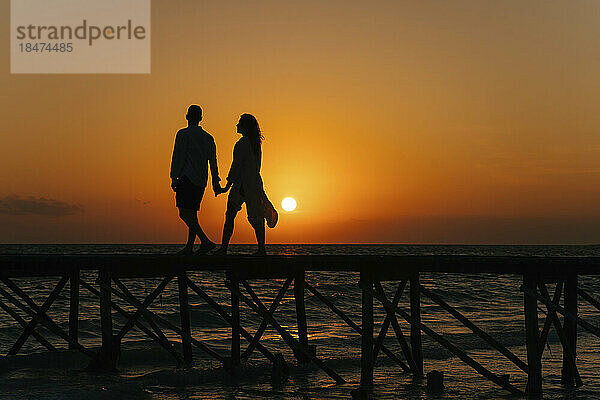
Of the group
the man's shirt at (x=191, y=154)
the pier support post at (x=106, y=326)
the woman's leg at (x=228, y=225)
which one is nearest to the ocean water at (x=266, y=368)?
the pier support post at (x=106, y=326)

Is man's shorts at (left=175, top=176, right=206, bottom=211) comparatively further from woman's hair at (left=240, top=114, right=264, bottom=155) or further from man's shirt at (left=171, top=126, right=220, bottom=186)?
woman's hair at (left=240, top=114, right=264, bottom=155)

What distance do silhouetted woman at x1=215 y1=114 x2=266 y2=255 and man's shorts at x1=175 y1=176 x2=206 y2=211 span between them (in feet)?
1.60

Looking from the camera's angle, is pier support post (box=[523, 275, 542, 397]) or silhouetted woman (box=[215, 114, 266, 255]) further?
silhouetted woman (box=[215, 114, 266, 255])

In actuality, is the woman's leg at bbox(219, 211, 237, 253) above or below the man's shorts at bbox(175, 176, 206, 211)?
below

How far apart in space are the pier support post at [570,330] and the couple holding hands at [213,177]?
495 centimetres

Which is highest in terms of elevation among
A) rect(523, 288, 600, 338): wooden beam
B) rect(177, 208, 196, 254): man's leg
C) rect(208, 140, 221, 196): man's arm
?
rect(208, 140, 221, 196): man's arm

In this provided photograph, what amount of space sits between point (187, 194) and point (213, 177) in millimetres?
523

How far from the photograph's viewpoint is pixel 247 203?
503 inches

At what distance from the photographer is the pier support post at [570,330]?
41.4 ft

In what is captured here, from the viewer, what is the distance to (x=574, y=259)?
1161cm

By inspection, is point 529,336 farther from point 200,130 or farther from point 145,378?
point 145,378

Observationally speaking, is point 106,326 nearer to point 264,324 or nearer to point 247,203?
point 264,324

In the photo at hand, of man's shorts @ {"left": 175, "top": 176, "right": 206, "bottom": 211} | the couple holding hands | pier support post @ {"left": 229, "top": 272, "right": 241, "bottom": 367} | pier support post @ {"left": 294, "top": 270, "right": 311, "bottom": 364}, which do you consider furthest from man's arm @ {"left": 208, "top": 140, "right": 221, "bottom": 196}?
pier support post @ {"left": 294, "top": 270, "right": 311, "bottom": 364}

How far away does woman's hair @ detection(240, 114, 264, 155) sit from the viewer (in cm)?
1257
